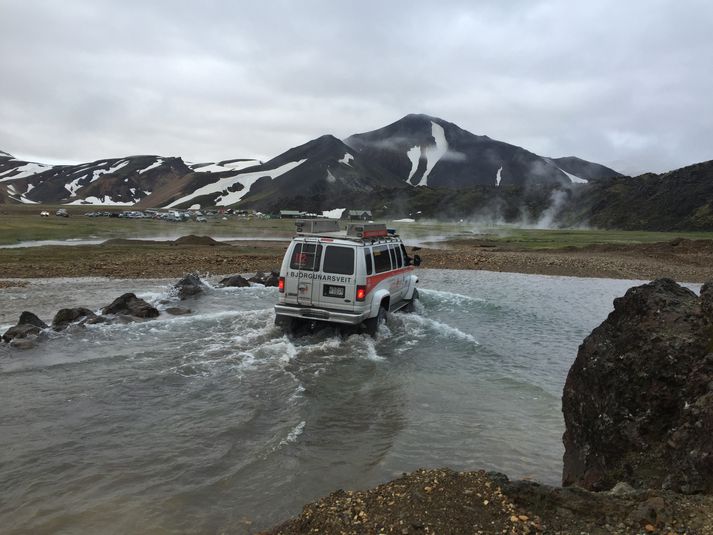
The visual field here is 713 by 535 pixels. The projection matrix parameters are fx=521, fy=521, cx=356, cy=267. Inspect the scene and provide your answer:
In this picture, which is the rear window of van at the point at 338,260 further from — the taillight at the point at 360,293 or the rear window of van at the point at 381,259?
the rear window of van at the point at 381,259

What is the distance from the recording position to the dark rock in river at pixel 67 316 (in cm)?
1341

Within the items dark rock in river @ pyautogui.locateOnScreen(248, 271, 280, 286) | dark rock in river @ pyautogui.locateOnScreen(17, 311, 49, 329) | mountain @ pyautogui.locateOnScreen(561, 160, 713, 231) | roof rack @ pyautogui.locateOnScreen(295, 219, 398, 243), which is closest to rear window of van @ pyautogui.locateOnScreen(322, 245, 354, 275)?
roof rack @ pyautogui.locateOnScreen(295, 219, 398, 243)

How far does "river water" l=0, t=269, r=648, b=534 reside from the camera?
5.57 meters

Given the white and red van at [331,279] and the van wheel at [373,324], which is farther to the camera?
the van wheel at [373,324]

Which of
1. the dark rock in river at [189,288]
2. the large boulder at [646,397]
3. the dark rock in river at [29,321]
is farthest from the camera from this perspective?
the dark rock in river at [189,288]

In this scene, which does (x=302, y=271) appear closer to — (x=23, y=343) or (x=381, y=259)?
(x=381, y=259)

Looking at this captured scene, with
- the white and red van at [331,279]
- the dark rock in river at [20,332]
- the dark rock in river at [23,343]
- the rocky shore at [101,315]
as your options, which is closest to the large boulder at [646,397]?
the white and red van at [331,279]

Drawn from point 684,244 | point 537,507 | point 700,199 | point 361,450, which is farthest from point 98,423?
point 700,199

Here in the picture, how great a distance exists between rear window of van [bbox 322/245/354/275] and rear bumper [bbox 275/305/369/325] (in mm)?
926

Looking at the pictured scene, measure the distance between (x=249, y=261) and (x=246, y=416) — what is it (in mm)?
26082

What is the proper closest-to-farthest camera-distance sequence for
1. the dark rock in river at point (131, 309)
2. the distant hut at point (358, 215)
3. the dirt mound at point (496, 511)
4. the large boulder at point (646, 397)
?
1. the dirt mound at point (496, 511)
2. the large boulder at point (646, 397)
3. the dark rock in river at point (131, 309)
4. the distant hut at point (358, 215)

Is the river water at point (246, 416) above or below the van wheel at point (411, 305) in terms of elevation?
below

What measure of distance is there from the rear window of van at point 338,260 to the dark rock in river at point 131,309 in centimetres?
635

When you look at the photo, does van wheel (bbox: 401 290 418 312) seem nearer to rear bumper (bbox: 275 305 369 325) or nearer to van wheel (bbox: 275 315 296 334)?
rear bumper (bbox: 275 305 369 325)
